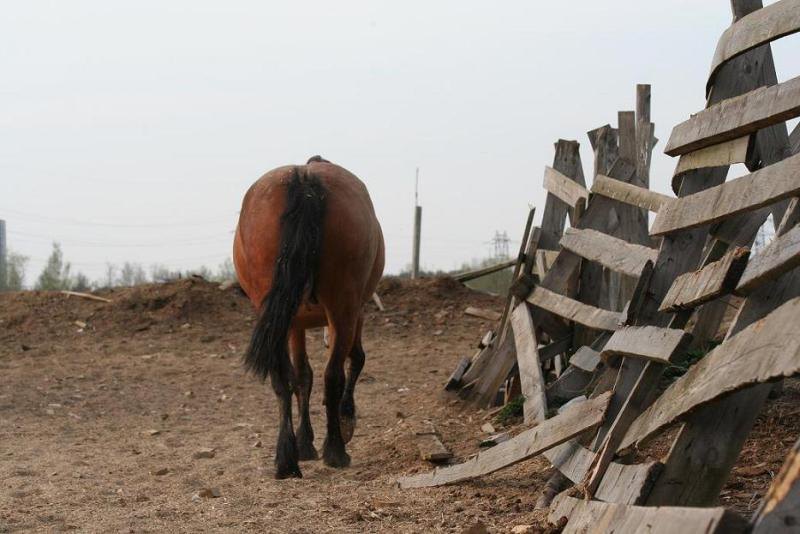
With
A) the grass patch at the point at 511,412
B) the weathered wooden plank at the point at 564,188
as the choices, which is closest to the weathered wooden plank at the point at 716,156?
the weathered wooden plank at the point at 564,188

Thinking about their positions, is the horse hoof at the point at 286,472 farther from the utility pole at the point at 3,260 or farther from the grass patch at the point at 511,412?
the utility pole at the point at 3,260

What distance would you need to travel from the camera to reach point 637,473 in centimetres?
332

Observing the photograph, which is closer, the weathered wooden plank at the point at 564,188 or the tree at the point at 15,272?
the weathered wooden plank at the point at 564,188

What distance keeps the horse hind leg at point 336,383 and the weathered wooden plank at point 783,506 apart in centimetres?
448

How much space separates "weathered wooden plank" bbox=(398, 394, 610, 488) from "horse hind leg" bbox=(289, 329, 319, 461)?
5.01 feet

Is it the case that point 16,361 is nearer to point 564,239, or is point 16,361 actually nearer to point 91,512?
point 91,512

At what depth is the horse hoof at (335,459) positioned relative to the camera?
21.3 feet

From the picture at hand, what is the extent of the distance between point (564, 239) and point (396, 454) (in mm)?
1926

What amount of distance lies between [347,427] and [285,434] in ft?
3.11

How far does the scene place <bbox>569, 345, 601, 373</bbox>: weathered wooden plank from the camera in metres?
6.17

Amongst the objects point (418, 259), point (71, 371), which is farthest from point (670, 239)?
point (418, 259)

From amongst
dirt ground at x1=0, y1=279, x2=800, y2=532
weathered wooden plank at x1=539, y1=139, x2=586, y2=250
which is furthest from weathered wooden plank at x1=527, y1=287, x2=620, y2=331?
dirt ground at x1=0, y1=279, x2=800, y2=532

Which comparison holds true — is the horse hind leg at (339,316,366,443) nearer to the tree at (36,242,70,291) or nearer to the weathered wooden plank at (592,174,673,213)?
the weathered wooden plank at (592,174,673,213)

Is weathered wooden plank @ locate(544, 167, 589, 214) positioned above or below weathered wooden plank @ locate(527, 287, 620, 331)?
above
